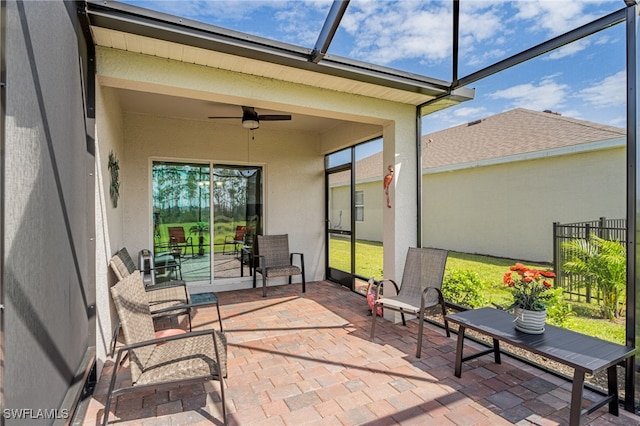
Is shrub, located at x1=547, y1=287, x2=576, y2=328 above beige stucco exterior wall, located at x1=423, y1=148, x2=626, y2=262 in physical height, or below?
below

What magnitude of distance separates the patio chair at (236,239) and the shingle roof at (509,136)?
3.62 meters

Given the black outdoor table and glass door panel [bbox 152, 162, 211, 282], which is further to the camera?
glass door panel [bbox 152, 162, 211, 282]

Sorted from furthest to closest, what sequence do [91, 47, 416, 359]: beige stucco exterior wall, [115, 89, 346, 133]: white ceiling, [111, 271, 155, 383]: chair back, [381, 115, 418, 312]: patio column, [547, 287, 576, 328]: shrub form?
[115, 89, 346, 133]: white ceiling, [381, 115, 418, 312]: patio column, [547, 287, 576, 328]: shrub, [91, 47, 416, 359]: beige stucco exterior wall, [111, 271, 155, 383]: chair back

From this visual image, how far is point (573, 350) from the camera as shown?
2.20 m

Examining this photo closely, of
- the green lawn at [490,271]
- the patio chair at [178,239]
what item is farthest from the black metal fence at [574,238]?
the patio chair at [178,239]

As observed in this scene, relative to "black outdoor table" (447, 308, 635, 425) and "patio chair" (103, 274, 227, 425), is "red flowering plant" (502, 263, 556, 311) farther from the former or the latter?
"patio chair" (103, 274, 227, 425)

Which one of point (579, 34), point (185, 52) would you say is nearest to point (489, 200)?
point (579, 34)

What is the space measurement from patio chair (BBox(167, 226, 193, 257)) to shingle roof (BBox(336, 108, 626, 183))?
330 centimetres

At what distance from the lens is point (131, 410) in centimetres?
232

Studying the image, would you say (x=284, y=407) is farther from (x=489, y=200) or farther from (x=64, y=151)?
(x=489, y=200)

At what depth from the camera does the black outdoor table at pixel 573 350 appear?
2.01 m

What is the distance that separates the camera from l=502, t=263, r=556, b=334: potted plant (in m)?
2.43

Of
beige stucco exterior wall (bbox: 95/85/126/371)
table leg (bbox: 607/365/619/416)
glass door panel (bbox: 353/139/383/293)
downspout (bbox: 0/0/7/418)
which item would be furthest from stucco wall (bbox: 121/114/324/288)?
table leg (bbox: 607/365/619/416)

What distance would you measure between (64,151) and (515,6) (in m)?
3.97
